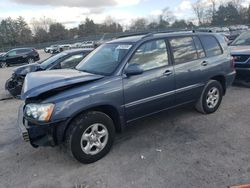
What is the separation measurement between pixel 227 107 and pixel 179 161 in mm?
2727

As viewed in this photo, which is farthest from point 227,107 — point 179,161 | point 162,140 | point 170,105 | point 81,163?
point 81,163

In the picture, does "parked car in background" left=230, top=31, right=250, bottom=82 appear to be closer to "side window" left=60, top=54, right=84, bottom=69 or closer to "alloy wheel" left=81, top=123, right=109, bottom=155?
"side window" left=60, top=54, right=84, bottom=69

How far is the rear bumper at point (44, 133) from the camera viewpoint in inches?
140

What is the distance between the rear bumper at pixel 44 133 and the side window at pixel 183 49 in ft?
7.92

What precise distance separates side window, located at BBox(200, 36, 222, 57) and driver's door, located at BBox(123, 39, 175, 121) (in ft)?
3.72

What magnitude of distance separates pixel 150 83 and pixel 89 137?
134cm

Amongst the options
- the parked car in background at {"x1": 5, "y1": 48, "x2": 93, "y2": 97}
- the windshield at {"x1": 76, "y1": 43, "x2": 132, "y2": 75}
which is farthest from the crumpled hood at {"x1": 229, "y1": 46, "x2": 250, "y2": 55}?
the parked car in background at {"x1": 5, "y1": 48, "x2": 93, "y2": 97}

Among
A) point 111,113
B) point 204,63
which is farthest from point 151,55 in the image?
point 204,63

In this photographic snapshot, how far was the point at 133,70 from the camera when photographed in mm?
3965

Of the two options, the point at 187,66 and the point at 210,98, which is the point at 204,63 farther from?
→ the point at 210,98

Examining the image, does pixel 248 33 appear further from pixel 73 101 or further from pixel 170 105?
pixel 73 101

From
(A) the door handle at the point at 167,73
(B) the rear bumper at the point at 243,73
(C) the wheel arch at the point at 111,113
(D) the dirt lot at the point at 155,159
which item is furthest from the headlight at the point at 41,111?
(B) the rear bumper at the point at 243,73

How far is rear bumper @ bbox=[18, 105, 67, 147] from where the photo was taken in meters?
3.54

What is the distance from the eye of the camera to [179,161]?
12.4 feet
